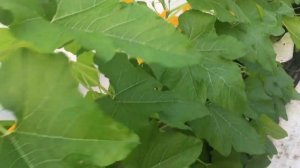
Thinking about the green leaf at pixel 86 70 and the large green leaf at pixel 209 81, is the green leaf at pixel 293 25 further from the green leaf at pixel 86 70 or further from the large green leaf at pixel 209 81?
the green leaf at pixel 86 70

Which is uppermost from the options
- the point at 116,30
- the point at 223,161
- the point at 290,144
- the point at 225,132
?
the point at 116,30

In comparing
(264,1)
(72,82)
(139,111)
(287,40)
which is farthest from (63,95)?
(287,40)

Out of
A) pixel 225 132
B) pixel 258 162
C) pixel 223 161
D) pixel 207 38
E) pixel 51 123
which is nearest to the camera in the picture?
pixel 51 123

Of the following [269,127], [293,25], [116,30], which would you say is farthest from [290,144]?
[116,30]

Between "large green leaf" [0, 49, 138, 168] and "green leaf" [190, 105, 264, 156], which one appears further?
"green leaf" [190, 105, 264, 156]

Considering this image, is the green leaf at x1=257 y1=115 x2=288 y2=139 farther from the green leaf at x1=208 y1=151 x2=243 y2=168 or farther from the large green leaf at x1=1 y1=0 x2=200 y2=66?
the large green leaf at x1=1 y1=0 x2=200 y2=66

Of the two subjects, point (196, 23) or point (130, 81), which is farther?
point (196, 23)

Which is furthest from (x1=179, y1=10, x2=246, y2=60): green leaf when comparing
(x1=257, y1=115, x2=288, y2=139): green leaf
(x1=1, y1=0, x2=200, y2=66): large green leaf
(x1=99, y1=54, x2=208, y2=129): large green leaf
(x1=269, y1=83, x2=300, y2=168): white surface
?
(x1=269, y1=83, x2=300, y2=168): white surface

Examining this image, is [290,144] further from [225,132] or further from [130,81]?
[130,81]
